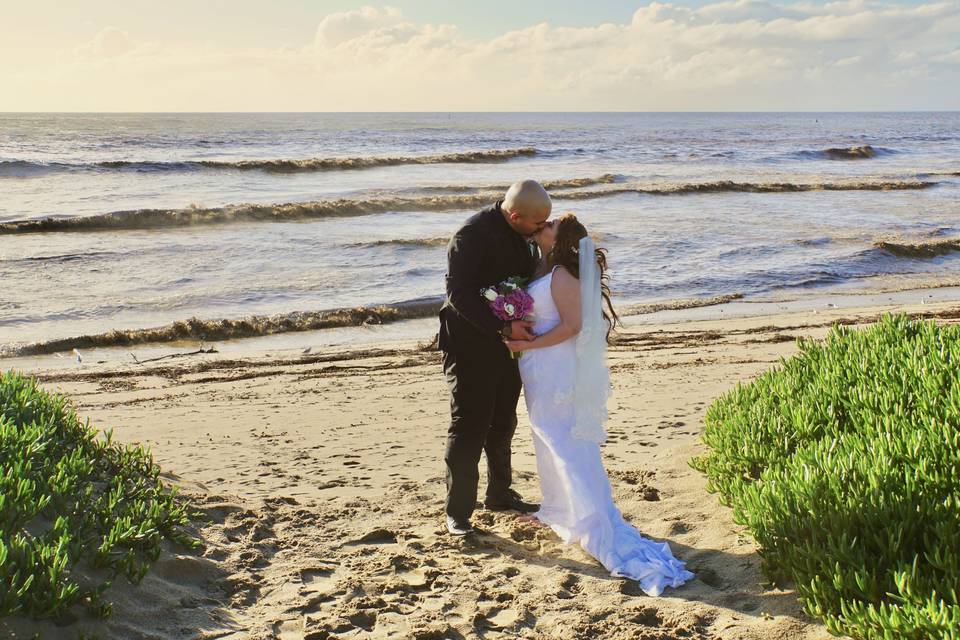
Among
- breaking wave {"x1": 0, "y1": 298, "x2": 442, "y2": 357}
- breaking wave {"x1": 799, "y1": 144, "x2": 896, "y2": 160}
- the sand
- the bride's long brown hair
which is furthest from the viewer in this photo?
breaking wave {"x1": 799, "y1": 144, "x2": 896, "y2": 160}

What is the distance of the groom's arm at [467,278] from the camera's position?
495cm

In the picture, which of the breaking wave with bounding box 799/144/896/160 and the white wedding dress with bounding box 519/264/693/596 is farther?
the breaking wave with bounding box 799/144/896/160

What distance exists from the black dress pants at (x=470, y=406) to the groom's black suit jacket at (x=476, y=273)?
0.29ft

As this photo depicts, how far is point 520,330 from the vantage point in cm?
493

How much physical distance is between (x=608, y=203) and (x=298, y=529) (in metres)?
24.7

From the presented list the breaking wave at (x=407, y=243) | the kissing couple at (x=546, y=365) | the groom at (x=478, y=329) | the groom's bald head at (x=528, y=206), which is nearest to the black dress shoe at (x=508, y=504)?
the kissing couple at (x=546, y=365)

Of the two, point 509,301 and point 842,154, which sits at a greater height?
point 842,154

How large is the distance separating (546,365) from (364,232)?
17245 mm

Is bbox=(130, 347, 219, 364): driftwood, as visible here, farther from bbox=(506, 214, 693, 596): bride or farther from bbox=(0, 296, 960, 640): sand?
bbox=(506, 214, 693, 596): bride

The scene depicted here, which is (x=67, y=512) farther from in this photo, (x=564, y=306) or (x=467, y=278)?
(x=564, y=306)

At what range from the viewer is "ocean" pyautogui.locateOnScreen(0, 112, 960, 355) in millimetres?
13984

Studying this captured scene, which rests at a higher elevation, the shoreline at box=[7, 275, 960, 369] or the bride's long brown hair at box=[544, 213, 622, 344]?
the bride's long brown hair at box=[544, 213, 622, 344]

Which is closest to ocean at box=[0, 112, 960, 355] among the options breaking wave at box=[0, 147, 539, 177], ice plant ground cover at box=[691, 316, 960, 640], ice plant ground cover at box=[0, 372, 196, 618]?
breaking wave at box=[0, 147, 539, 177]

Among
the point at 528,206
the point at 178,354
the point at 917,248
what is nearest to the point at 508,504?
the point at 528,206
